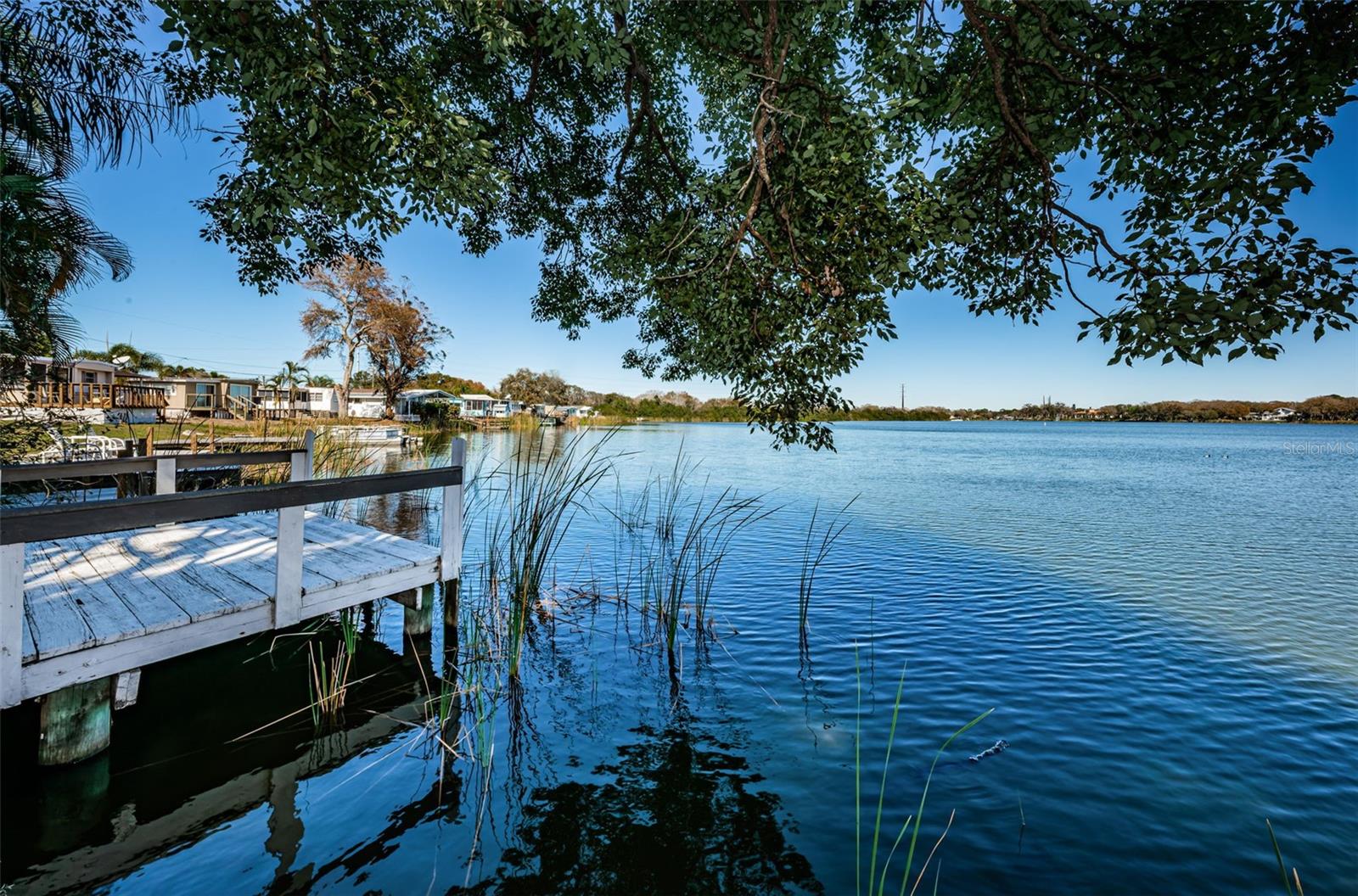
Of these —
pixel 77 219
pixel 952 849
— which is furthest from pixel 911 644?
pixel 77 219

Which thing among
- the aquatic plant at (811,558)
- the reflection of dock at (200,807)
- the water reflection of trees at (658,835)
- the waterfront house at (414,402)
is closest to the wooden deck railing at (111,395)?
the waterfront house at (414,402)

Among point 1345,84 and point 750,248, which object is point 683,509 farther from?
point 1345,84

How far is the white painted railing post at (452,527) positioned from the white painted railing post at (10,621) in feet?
8.56

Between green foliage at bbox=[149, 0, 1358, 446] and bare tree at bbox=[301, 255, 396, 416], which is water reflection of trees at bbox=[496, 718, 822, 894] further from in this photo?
bare tree at bbox=[301, 255, 396, 416]

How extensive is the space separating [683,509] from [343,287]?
39375 mm

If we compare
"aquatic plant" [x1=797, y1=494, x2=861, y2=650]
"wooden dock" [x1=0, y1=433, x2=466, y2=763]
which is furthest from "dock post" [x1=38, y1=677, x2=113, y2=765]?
"aquatic plant" [x1=797, y1=494, x2=861, y2=650]

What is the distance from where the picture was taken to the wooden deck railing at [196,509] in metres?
2.61

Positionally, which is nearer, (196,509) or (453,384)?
(196,509)

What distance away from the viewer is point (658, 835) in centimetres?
310

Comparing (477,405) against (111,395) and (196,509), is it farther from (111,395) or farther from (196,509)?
(196,509)

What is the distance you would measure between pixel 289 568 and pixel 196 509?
0.77m

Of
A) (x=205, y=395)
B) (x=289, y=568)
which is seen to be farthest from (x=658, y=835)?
(x=205, y=395)

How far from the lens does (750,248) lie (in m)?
5.24

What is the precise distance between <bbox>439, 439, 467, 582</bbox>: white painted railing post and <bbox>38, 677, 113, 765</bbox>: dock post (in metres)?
2.26
